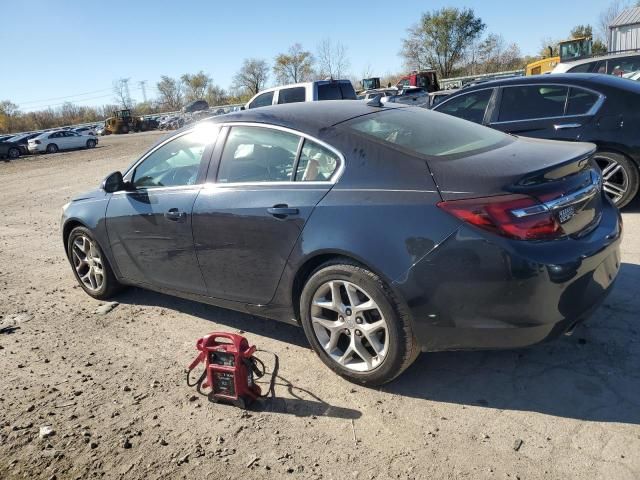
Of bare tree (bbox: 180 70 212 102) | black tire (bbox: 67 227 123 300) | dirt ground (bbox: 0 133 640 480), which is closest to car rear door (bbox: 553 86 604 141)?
dirt ground (bbox: 0 133 640 480)

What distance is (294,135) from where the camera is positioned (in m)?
3.36

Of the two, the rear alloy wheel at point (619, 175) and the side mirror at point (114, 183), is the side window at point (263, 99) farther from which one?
the side mirror at point (114, 183)

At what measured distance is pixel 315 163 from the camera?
323 centimetres

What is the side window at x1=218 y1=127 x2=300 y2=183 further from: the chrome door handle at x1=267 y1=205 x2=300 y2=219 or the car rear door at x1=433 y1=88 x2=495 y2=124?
the car rear door at x1=433 y1=88 x2=495 y2=124

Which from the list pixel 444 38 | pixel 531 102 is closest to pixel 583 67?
pixel 531 102

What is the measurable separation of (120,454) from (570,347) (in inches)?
107

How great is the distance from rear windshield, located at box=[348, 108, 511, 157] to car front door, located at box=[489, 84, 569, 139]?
2820mm

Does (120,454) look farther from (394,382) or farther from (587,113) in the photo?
(587,113)

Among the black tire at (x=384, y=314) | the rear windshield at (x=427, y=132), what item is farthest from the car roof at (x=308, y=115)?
the black tire at (x=384, y=314)

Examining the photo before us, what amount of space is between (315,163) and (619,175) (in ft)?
13.9

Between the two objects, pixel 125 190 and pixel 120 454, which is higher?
pixel 125 190

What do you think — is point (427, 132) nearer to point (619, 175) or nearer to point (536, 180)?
point (536, 180)

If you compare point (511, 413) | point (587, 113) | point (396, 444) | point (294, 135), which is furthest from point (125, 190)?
point (587, 113)

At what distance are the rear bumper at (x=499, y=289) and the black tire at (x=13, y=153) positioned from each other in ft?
121
